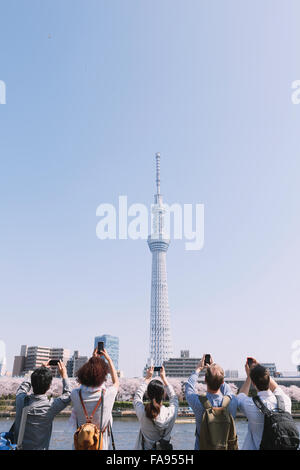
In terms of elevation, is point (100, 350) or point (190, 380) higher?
point (100, 350)

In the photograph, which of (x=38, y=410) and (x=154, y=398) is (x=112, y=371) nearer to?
(x=154, y=398)

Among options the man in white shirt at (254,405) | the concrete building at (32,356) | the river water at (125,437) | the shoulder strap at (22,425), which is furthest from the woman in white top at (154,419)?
the concrete building at (32,356)

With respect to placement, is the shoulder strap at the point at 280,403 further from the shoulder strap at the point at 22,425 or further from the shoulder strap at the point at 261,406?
the shoulder strap at the point at 22,425

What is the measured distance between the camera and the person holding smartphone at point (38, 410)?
11.8 feet

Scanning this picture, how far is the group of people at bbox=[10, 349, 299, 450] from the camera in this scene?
11.0ft

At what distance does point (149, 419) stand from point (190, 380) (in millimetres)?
589

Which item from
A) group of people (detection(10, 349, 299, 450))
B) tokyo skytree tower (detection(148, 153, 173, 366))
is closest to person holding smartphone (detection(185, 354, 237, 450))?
group of people (detection(10, 349, 299, 450))

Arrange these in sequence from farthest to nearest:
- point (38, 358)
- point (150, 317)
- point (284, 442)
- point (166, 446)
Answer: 1. point (150, 317)
2. point (38, 358)
3. point (166, 446)
4. point (284, 442)

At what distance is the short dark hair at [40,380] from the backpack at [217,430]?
1.49m

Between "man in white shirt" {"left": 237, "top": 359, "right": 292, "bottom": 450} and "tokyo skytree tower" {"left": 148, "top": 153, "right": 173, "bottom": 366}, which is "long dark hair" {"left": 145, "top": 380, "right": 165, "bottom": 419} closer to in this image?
"man in white shirt" {"left": 237, "top": 359, "right": 292, "bottom": 450}

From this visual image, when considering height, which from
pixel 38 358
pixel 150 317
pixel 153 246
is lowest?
pixel 38 358
